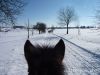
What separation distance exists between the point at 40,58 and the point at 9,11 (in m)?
7.84

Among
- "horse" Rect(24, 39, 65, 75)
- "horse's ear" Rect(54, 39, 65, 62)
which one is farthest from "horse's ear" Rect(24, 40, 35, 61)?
→ "horse's ear" Rect(54, 39, 65, 62)

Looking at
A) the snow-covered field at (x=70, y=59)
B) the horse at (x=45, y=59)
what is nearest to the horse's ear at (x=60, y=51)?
the horse at (x=45, y=59)

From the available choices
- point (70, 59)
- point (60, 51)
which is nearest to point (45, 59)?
point (60, 51)

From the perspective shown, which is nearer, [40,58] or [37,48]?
[40,58]

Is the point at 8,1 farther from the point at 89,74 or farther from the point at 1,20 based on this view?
the point at 89,74

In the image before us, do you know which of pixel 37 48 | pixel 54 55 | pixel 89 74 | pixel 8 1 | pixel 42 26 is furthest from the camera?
pixel 42 26

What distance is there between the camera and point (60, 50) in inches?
51.1

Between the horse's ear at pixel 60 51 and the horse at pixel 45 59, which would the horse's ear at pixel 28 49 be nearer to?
the horse at pixel 45 59

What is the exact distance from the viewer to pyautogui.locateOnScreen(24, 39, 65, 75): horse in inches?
48.1

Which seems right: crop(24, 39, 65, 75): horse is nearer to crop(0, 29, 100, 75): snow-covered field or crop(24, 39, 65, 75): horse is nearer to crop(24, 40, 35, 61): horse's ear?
crop(24, 40, 35, 61): horse's ear

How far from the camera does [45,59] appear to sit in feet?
4.15

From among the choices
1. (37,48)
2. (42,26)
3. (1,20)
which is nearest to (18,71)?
(1,20)

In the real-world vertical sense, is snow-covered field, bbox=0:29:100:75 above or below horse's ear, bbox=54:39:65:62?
below

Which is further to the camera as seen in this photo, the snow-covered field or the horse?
the snow-covered field
